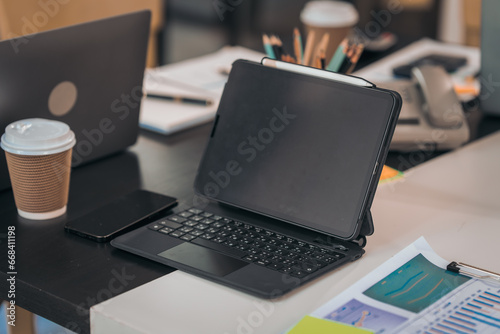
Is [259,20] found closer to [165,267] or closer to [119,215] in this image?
[119,215]

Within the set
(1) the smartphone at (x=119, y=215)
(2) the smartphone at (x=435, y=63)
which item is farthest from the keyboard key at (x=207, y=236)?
(2) the smartphone at (x=435, y=63)

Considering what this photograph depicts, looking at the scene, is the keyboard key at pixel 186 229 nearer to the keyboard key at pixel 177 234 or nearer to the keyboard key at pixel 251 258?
the keyboard key at pixel 177 234

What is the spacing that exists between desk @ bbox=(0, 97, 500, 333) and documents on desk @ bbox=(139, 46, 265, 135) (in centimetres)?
10

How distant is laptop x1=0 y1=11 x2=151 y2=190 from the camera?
108 centimetres

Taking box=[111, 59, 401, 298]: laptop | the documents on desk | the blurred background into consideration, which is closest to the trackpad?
box=[111, 59, 401, 298]: laptop

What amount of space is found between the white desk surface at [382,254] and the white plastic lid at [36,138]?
0.90 ft

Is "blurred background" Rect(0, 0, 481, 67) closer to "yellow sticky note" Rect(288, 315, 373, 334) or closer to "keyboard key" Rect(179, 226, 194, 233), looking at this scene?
"keyboard key" Rect(179, 226, 194, 233)

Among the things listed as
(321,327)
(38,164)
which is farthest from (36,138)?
(321,327)

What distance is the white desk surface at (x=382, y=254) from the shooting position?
0.81 meters

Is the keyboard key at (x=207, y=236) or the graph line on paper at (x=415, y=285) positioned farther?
the keyboard key at (x=207, y=236)

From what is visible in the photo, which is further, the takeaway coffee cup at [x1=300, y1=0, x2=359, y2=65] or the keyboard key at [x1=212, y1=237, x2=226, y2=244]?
the takeaway coffee cup at [x1=300, y1=0, x2=359, y2=65]

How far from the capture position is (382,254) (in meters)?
0.97

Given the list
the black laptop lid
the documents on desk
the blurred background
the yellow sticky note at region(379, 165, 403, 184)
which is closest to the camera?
the black laptop lid

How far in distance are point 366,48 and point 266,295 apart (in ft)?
4.36
